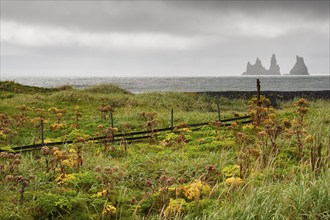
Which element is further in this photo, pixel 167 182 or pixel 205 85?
pixel 205 85

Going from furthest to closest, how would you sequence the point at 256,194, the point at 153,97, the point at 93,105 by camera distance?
the point at 153,97
the point at 93,105
the point at 256,194

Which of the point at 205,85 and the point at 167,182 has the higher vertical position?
the point at 205,85

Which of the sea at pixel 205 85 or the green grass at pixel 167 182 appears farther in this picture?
the sea at pixel 205 85

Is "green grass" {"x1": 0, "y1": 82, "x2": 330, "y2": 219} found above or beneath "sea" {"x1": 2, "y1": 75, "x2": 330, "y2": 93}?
beneath

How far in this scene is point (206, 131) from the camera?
13609mm

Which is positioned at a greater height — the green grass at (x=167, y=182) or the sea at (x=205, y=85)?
the sea at (x=205, y=85)

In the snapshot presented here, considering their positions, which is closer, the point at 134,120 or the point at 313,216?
the point at 313,216

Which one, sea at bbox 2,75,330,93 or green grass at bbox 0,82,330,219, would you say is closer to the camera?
green grass at bbox 0,82,330,219

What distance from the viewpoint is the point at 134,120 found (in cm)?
1692

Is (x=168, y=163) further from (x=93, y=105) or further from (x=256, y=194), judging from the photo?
(x=93, y=105)

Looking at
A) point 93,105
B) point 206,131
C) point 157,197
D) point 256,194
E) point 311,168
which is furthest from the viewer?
point 93,105

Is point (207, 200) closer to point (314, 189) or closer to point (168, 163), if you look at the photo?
point (314, 189)

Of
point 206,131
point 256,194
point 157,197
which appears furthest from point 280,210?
point 206,131

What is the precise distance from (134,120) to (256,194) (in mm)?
11179
